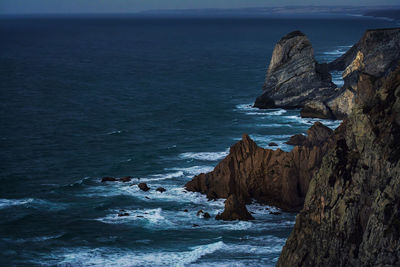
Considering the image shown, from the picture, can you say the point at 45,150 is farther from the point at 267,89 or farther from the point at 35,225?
the point at 267,89

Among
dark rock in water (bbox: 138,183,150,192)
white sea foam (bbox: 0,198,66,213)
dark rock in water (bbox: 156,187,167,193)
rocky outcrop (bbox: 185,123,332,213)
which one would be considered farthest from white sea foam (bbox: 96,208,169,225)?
rocky outcrop (bbox: 185,123,332,213)

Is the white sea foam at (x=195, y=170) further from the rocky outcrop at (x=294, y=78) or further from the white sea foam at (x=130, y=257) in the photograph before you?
the rocky outcrop at (x=294, y=78)

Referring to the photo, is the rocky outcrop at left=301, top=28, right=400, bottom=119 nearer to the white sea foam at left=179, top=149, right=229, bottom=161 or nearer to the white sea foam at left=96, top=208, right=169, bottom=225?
the white sea foam at left=179, top=149, right=229, bottom=161

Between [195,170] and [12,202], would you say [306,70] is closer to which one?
[195,170]

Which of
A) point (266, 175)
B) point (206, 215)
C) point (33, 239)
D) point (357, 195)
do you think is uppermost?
point (357, 195)

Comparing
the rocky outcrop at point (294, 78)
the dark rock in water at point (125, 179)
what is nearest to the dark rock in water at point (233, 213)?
the dark rock in water at point (125, 179)

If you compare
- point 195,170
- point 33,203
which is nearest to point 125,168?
point 195,170
